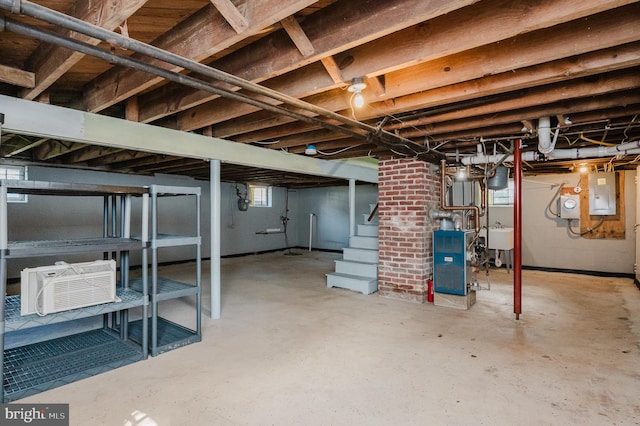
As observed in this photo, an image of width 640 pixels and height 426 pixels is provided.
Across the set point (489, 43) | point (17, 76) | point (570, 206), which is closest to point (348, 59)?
point (489, 43)

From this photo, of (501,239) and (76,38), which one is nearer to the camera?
(76,38)

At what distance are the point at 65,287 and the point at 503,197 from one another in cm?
770

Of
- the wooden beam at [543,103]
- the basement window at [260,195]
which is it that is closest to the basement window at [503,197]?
the wooden beam at [543,103]

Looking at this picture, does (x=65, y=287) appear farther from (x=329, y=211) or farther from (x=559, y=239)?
(x=329, y=211)

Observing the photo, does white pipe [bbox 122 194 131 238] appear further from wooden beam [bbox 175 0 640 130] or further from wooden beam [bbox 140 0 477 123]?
wooden beam [bbox 175 0 640 130]

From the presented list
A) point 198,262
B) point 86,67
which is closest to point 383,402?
point 198,262

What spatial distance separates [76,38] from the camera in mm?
1727

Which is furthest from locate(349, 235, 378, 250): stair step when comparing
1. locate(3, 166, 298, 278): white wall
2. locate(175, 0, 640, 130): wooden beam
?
locate(3, 166, 298, 278): white wall

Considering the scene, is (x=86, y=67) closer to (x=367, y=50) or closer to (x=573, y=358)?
(x=367, y=50)

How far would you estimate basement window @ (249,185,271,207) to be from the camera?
9.83m

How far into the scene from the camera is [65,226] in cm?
641

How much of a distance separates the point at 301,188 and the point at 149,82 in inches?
344

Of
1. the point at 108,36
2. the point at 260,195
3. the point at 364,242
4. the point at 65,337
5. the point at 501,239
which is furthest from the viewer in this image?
the point at 260,195

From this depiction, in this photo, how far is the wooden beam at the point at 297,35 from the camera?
1.70 meters
